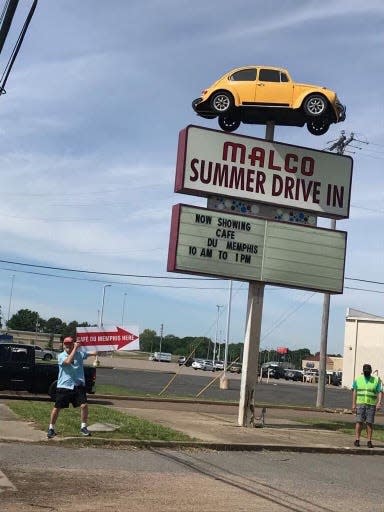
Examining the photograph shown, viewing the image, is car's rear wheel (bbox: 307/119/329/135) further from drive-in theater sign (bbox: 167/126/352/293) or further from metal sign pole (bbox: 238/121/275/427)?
metal sign pole (bbox: 238/121/275/427)

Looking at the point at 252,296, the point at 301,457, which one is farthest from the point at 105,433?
the point at 252,296

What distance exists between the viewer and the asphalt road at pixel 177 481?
277 inches

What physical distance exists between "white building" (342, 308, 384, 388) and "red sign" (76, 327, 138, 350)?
4266 centimetres

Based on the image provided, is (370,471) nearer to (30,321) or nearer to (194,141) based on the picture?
(194,141)

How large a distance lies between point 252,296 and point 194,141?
3778 mm

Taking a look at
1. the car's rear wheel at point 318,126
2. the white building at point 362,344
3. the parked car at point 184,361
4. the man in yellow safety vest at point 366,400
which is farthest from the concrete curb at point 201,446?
the white building at point 362,344

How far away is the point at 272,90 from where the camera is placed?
52.4 ft

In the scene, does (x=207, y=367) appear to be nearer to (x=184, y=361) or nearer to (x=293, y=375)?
(x=293, y=375)

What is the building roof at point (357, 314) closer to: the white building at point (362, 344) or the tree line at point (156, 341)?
the white building at point (362, 344)

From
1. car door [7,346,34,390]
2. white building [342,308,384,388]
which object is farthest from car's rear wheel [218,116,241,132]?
white building [342,308,384,388]

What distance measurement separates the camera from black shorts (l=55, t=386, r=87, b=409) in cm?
1098

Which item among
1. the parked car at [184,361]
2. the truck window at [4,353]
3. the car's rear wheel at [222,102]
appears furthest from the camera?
the parked car at [184,361]

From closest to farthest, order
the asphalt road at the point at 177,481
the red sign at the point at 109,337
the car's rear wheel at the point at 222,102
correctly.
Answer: the asphalt road at the point at 177,481, the car's rear wheel at the point at 222,102, the red sign at the point at 109,337

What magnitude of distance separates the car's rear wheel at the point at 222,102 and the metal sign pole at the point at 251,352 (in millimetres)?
4302
